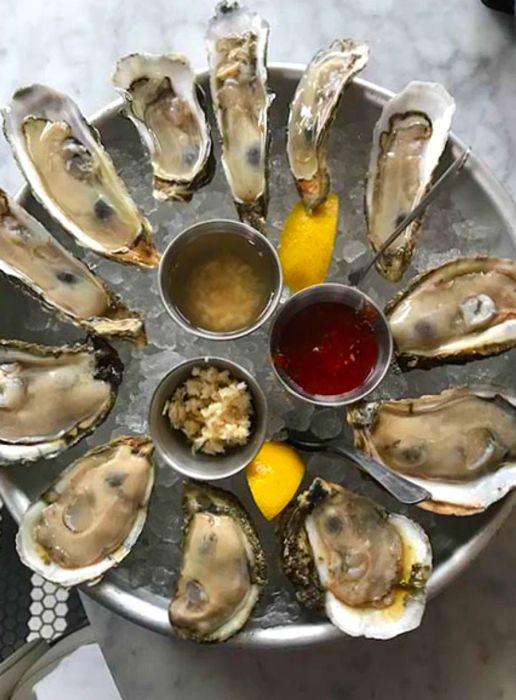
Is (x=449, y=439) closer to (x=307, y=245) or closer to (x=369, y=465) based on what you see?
(x=369, y=465)

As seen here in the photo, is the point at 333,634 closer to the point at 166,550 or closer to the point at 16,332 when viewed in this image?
the point at 166,550

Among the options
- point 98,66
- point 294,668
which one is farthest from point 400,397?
point 98,66

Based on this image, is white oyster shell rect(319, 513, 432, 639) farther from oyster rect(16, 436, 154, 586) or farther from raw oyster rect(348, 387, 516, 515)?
oyster rect(16, 436, 154, 586)

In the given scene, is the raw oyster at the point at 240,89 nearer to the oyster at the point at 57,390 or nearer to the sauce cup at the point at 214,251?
the sauce cup at the point at 214,251

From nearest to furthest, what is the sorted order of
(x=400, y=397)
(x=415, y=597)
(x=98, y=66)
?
1. (x=415, y=597)
2. (x=400, y=397)
3. (x=98, y=66)

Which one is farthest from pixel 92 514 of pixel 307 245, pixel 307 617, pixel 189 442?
pixel 307 245

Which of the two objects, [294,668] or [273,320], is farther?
[294,668]

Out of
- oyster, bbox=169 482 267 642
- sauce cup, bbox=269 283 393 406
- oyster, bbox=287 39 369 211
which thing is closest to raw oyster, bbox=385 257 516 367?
sauce cup, bbox=269 283 393 406
